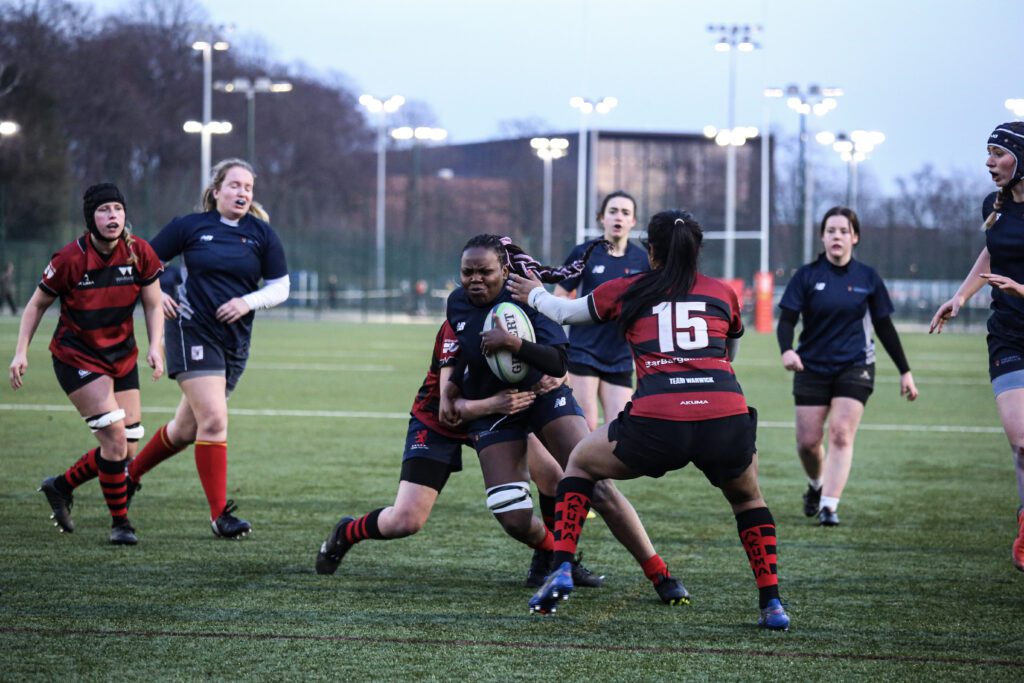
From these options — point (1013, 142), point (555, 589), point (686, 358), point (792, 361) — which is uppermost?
point (1013, 142)

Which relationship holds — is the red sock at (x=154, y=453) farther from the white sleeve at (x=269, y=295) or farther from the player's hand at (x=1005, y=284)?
the player's hand at (x=1005, y=284)

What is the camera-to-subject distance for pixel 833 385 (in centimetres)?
894

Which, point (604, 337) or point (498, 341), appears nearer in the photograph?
point (498, 341)

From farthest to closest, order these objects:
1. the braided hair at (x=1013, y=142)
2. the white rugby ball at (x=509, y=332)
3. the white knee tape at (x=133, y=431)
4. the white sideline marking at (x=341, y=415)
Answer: the white sideline marking at (x=341, y=415) < the white knee tape at (x=133, y=431) < the braided hair at (x=1013, y=142) < the white rugby ball at (x=509, y=332)

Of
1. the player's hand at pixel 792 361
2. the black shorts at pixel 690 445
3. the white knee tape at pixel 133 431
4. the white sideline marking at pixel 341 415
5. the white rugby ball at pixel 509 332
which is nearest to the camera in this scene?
the black shorts at pixel 690 445

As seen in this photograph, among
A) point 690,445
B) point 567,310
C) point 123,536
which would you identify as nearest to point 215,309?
point 123,536

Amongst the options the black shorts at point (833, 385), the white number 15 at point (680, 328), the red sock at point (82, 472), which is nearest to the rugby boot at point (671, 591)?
the white number 15 at point (680, 328)

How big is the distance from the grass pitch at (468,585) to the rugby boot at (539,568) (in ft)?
0.36

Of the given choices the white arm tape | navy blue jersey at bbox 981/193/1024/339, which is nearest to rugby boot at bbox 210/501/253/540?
the white arm tape

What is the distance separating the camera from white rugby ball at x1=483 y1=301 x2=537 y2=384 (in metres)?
5.89

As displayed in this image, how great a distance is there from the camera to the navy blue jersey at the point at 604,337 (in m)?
8.88

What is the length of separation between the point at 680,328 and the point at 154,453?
393 cm

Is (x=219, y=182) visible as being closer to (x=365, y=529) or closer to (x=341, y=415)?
(x=365, y=529)

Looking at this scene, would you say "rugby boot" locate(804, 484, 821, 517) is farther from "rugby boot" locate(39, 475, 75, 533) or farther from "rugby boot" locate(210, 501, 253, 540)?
"rugby boot" locate(39, 475, 75, 533)
